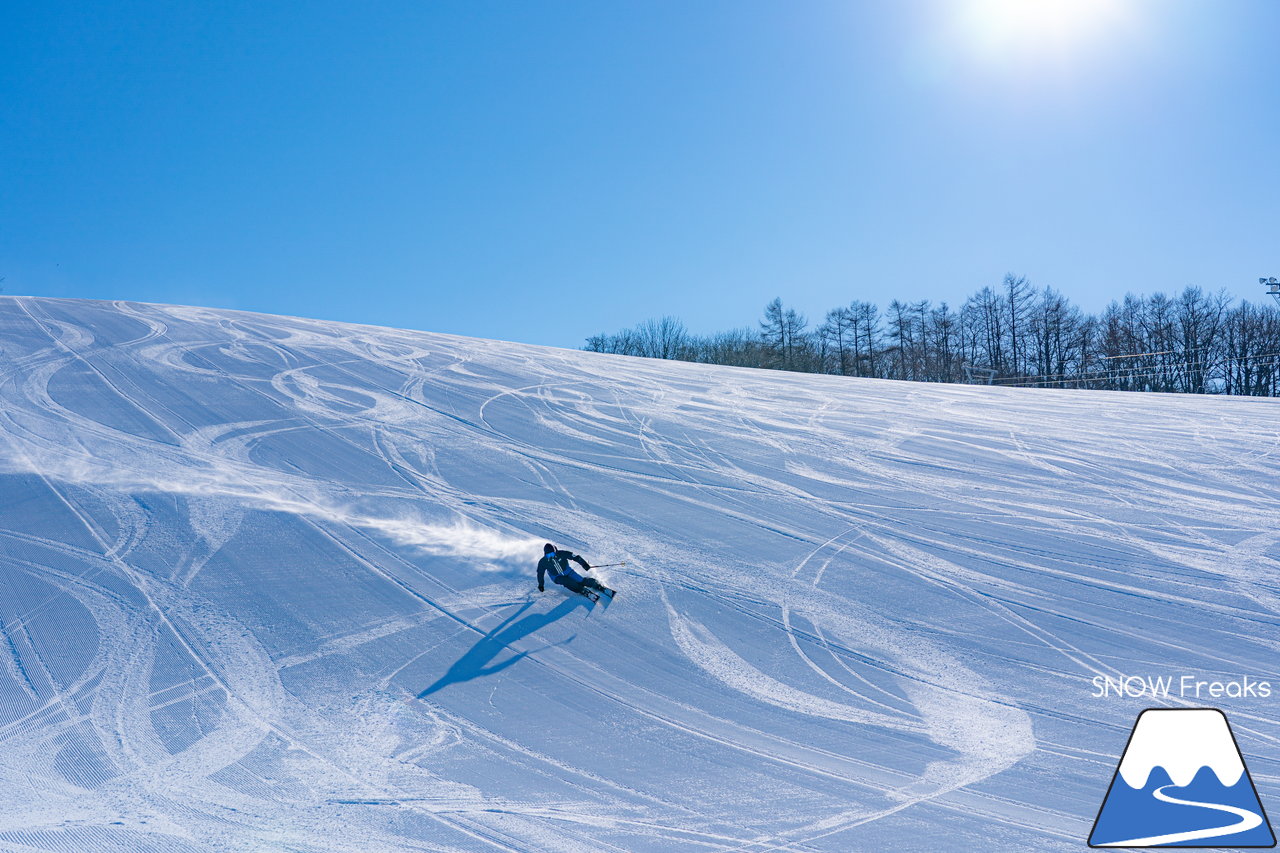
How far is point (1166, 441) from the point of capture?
11258 millimetres

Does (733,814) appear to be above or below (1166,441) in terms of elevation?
below

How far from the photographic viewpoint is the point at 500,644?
18.8 ft

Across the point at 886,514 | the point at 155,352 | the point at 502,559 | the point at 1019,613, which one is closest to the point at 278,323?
the point at 155,352

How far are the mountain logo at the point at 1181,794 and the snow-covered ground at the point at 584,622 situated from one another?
0.14m

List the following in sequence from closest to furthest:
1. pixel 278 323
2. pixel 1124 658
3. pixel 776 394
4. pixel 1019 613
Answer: pixel 1124 658
pixel 1019 613
pixel 776 394
pixel 278 323

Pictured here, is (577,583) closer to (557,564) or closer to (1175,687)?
(557,564)

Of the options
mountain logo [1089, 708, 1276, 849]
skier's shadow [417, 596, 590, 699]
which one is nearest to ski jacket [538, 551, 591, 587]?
skier's shadow [417, 596, 590, 699]

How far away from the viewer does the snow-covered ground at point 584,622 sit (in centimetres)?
420

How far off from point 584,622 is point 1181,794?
12.7 feet

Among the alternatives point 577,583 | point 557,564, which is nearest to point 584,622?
point 577,583

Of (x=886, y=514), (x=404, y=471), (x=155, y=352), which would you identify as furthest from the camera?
(x=155, y=352)

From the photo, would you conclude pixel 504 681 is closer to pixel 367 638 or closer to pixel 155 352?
pixel 367 638

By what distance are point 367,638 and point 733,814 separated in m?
3.03

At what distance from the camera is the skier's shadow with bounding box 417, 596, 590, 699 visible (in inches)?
210
